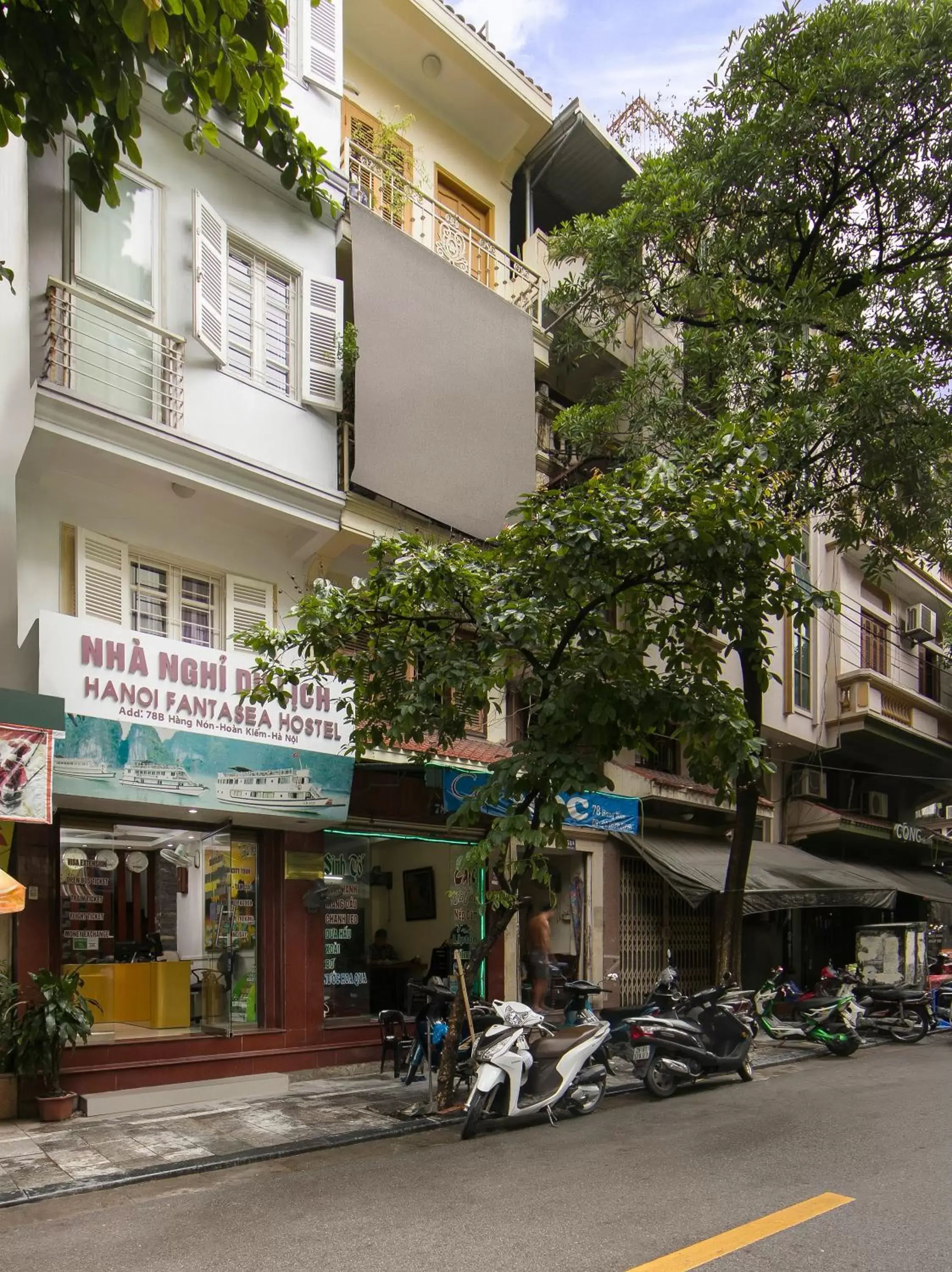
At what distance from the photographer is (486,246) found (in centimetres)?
1652

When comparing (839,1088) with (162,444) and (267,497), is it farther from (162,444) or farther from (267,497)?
(162,444)

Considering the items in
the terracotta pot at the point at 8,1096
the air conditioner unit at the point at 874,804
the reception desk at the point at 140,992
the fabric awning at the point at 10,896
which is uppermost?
the fabric awning at the point at 10,896

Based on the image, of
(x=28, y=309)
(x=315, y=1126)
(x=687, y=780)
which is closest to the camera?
(x=315, y=1126)

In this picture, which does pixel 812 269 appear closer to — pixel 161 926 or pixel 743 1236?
pixel 161 926

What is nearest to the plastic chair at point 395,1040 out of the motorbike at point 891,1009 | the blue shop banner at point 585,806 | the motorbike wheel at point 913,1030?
the blue shop banner at point 585,806

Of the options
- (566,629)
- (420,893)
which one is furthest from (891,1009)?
(566,629)

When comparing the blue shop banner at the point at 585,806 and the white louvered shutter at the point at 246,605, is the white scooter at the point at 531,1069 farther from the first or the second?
the white louvered shutter at the point at 246,605

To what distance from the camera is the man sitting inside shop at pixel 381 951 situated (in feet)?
46.0

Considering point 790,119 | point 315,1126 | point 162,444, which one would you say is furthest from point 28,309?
point 790,119

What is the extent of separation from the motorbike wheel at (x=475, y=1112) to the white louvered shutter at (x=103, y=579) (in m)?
5.64

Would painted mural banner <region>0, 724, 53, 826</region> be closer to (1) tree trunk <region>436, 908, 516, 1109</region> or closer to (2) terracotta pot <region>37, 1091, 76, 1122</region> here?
(2) terracotta pot <region>37, 1091, 76, 1122</region>

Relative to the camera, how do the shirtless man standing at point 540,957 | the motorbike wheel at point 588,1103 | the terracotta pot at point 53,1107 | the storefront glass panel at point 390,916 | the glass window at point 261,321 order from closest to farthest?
the terracotta pot at point 53,1107, the motorbike wheel at point 588,1103, the glass window at point 261,321, the storefront glass panel at point 390,916, the shirtless man standing at point 540,957

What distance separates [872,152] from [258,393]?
8.67 metres

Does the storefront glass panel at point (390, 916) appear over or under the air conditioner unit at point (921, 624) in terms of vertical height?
under
